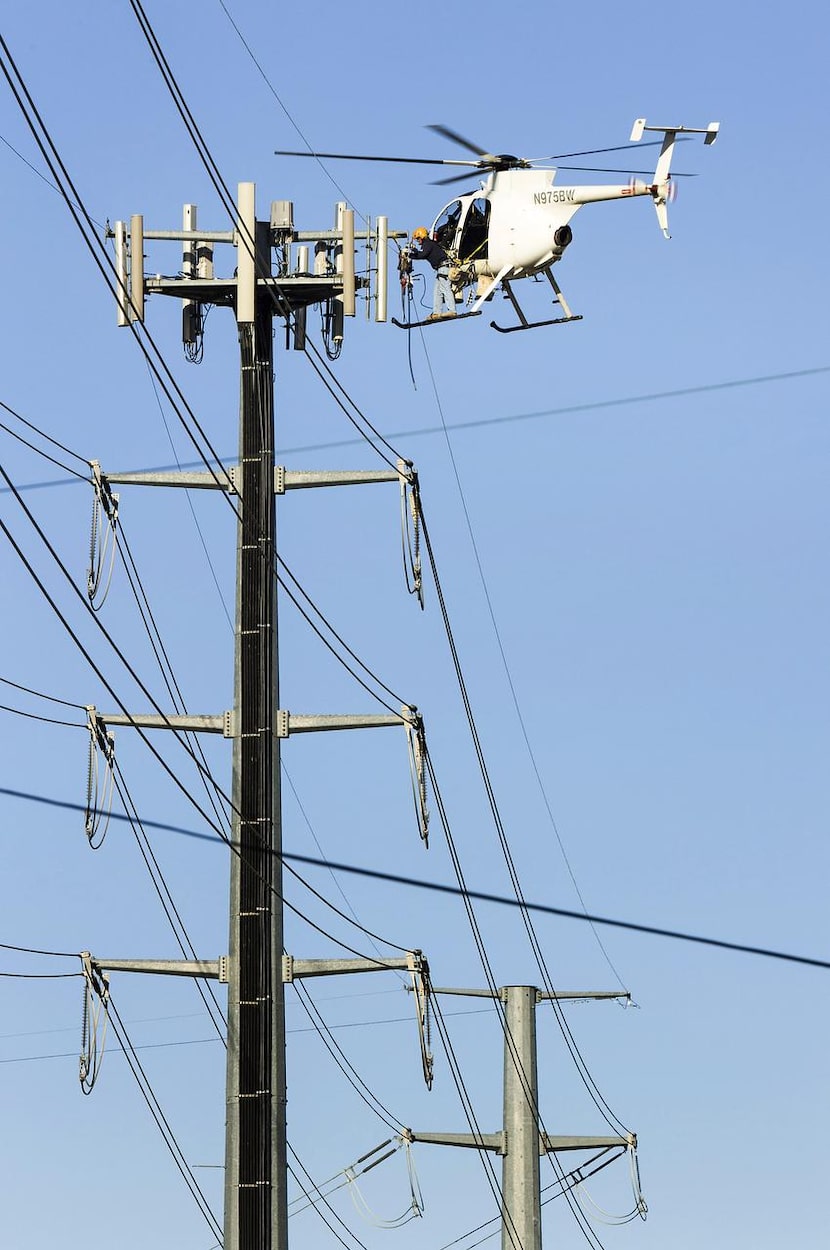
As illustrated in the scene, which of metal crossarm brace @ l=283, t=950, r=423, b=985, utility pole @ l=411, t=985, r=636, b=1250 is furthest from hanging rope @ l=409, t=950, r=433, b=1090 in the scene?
utility pole @ l=411, t=985, r=636, b=1250

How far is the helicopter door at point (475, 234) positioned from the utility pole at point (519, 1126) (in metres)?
11.5

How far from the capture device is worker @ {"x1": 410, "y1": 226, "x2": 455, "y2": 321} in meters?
39.2

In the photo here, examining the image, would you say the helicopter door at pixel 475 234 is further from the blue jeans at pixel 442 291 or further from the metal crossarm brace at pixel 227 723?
the metal crossarm brace at pixel 227 723

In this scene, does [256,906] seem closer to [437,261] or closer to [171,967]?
[171,967]

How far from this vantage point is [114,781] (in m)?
31.8

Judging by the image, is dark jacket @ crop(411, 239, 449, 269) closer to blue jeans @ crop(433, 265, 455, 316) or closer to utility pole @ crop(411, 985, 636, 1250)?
blue jeans @ crop(433, 265, 455, 316)

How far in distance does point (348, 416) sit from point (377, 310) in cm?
176

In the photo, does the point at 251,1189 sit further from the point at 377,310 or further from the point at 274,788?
the point at 377,310

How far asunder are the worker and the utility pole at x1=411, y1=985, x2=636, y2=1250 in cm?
1091

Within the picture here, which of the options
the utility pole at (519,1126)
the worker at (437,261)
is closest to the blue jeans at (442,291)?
the worker at (437,261)

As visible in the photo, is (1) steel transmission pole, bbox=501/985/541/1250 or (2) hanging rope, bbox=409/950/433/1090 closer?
(2) hanging rope, bbox=409/950/433/1090

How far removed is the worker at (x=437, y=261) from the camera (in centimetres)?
3919

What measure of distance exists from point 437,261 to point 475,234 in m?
0.75

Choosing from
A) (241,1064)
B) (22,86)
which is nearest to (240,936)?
(241,1064)
